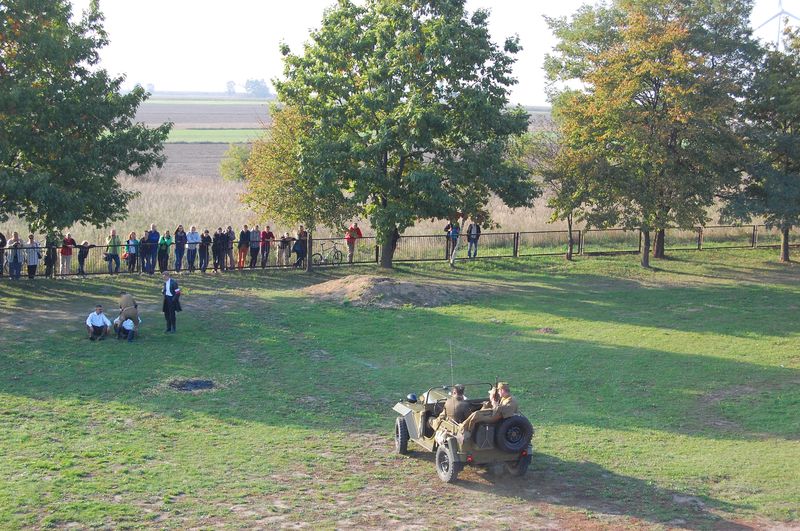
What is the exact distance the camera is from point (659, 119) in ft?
109

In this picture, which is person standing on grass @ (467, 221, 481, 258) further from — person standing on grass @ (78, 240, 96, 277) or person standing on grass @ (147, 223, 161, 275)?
person standing on grass @ (78, 240, 96, 277)

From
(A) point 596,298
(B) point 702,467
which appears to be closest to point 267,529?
(B) point 702,467

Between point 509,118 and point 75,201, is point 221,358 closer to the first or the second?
point 75,201

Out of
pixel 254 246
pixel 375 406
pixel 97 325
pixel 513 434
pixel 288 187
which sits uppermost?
pixel 288 187

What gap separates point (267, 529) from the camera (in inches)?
460

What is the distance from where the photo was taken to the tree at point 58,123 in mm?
25219

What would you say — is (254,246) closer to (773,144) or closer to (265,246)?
(265,246)

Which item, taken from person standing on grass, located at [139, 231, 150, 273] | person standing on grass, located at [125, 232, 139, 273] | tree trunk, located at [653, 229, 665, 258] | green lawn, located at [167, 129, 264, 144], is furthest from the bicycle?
green lawn, located at [167, 129, 264, 144]

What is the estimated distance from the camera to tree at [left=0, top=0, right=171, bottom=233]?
82.7ft

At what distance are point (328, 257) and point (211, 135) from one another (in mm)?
116322

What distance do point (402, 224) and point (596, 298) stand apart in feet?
23.2

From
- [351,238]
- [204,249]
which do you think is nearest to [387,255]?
[351,238]

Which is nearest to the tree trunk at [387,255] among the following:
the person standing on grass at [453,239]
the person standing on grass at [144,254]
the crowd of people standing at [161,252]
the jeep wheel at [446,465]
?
the person standing on grass at [453,239]

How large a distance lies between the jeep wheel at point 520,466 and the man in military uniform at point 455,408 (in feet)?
3.48
